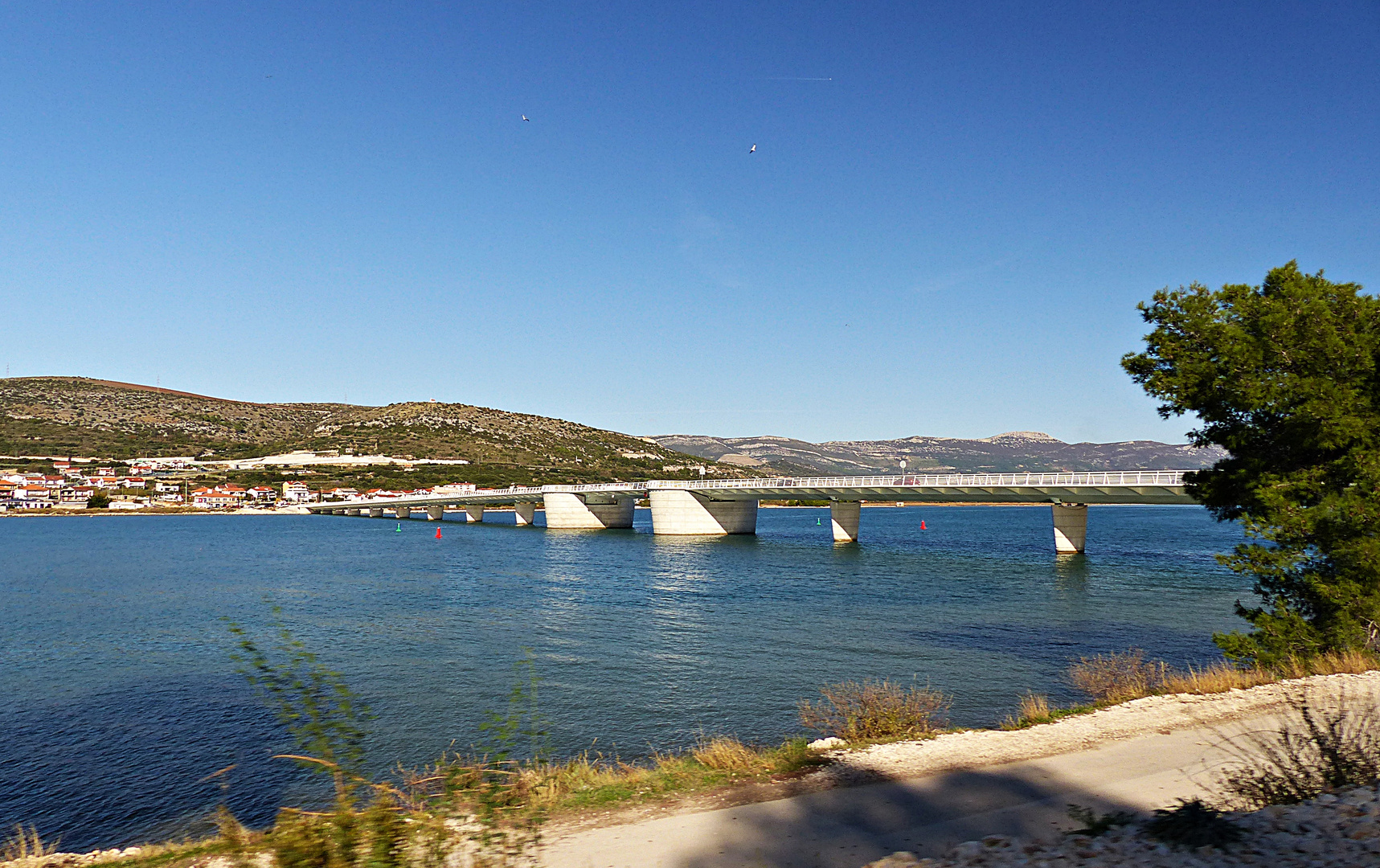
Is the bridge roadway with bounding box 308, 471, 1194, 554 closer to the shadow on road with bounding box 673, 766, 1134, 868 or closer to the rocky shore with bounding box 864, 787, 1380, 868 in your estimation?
the shadow on road with bounding box 673, 766, 1134, 868

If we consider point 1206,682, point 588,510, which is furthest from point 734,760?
point 588,510

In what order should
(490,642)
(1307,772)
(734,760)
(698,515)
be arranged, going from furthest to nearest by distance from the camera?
(698,515) < (490,642) < (734,760) < (1307,772)

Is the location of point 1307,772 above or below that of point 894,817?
above

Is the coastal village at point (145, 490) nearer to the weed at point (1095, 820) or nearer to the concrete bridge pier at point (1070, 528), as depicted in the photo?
the concrete bridge pier at point (1070, 528)

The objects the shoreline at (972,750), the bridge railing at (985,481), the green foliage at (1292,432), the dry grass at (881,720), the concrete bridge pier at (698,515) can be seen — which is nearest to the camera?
the shoreline at (972,750)

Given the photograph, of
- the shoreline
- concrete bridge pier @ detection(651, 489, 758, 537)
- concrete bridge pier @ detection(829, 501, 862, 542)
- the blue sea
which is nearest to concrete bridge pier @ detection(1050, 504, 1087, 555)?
the blue sea

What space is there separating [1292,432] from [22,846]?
2441 cm

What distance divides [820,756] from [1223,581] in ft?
181

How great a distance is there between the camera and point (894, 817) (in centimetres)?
1020

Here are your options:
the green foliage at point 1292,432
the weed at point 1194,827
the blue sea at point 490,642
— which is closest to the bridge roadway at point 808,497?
the blue sea at point 490,642

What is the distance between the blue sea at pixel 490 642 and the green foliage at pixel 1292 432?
5746 mm

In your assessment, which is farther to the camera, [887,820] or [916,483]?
[916,483]

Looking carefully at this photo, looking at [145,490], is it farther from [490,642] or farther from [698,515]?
[490,642]

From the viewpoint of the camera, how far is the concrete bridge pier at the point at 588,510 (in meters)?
114
